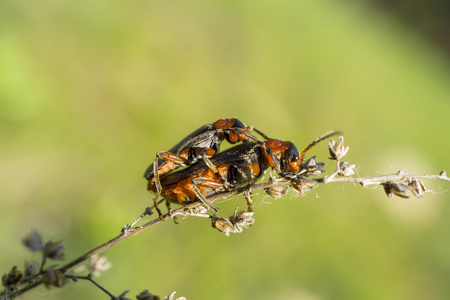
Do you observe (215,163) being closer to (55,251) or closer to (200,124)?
(55,251)

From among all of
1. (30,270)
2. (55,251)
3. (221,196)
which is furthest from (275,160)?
(30,270)

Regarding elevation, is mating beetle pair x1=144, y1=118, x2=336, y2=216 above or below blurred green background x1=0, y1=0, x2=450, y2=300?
below

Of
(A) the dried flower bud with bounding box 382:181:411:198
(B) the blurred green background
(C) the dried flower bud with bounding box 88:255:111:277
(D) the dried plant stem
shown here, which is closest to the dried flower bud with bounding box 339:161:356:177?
(D) the dried plant stem

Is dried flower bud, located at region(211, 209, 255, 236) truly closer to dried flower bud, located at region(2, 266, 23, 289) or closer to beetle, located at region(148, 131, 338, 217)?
beetle, located at region(148, 131, 338, 217)

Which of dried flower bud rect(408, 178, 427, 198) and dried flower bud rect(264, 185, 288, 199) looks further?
dried flower bud rect(264, 185, 288, 199)

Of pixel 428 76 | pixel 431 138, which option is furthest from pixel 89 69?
pixel 428 76

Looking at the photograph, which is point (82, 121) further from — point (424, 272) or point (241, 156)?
point (424, 272)
